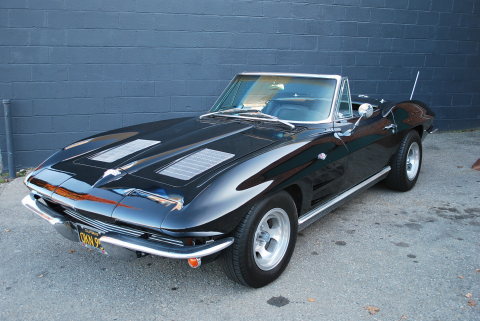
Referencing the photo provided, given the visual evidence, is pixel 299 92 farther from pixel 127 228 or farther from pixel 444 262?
pixel 127 228

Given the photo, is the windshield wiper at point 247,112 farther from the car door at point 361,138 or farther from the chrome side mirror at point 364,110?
the chrome side mirror at point 364,110

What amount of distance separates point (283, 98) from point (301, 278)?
1.72 m

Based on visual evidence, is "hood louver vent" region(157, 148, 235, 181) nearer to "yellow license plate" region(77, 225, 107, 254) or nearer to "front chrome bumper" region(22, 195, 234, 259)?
"front chrome bumper" region(22, 195, 234, 259)

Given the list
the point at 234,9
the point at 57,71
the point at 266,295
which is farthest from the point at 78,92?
the point at 266,295

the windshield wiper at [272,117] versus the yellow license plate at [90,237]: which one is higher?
the windshield wiper at [272,117]

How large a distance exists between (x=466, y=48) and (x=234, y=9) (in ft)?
15.8

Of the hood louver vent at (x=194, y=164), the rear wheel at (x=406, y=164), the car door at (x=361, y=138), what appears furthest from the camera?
the rear wheel at (x=406, y=164)

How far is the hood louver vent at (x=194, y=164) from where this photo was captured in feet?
10.5

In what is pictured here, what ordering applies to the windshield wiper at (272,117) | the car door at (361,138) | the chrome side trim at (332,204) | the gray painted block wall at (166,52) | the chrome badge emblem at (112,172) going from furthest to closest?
the gray painted block wall at (166,52), the car door at (361,138), the windshield wiper at (272,117), the chrome side trim at (332,204), the chrome badge emblem at (112,172)

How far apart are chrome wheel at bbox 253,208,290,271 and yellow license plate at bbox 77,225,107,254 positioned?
1061 mm

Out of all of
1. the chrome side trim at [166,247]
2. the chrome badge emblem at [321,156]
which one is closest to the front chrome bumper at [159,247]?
the chrome side trim at [166,247]

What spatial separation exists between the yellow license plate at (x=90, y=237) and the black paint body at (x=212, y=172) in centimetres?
14

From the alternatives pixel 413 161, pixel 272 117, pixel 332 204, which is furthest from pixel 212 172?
pixel 413 161

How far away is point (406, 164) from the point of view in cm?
538
